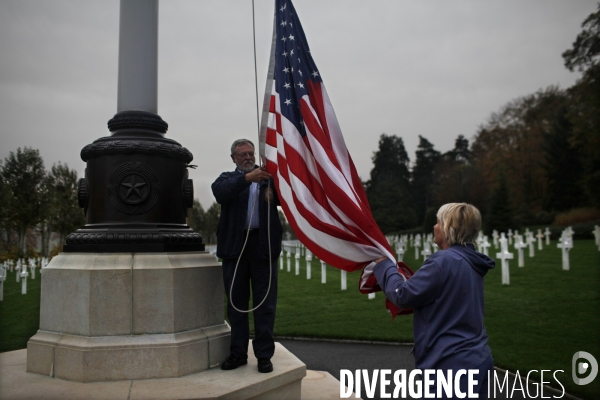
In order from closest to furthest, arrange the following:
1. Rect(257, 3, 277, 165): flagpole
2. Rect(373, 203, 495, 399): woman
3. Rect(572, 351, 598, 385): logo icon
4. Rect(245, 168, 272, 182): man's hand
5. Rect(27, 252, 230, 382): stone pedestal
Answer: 1. Rect(373, 203, 495, 399): woman
2. Rect(27, 252, 230, 382): stone pedestal
3. Rect(245, 168, 272, 182): man's hand
4. Rect(257, 3, 277, 165): flagpole
5. Rect(572, 351, 598, 385): logo icon

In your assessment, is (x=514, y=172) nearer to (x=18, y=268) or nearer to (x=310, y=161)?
(x=18, y=268)

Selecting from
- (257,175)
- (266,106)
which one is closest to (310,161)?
(257,175)

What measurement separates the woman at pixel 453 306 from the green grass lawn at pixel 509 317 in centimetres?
297

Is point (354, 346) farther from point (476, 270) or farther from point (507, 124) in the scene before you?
point (507, 124)

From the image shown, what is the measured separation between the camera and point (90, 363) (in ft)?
11.4

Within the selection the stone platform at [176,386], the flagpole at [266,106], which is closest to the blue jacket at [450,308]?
the stone platform at [176,386]

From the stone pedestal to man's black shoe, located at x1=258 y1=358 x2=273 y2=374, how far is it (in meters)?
0.40

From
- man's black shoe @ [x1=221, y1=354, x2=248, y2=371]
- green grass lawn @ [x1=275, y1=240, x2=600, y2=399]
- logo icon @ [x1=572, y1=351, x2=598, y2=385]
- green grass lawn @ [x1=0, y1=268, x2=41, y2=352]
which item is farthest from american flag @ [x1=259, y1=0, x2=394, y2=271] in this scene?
green grass lawn @ [x1=0, y1=268, x2=41, y2=352]

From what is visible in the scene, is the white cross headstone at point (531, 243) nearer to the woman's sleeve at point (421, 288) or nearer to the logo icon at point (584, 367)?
the logo icon at point (584, 367)

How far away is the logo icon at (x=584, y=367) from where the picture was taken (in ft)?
16.4

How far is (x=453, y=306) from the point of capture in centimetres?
247

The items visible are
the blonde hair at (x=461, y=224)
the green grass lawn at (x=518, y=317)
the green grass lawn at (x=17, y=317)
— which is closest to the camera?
the blonde hair at (x=461, y=224)

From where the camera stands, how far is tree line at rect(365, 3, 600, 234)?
28.6 metres

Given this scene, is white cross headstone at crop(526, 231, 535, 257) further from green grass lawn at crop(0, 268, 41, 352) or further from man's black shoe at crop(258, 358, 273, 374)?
man's black shoe at crop(258, 358, 273, 374)
